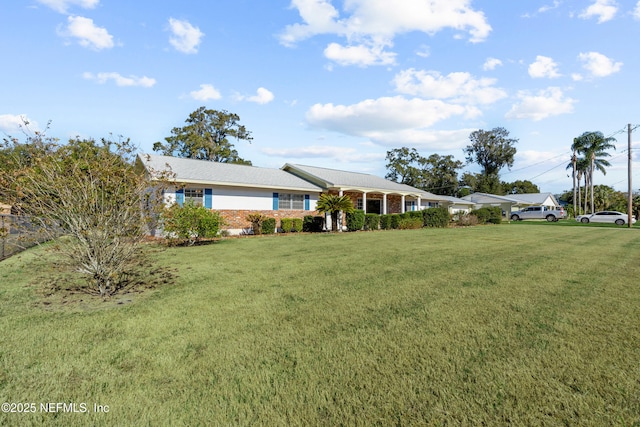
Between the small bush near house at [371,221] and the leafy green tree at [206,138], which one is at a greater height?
the leafy green tree at [206,138]

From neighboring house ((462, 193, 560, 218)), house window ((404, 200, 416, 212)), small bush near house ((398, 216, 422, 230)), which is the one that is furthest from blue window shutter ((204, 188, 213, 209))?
neighboring house ((462, 193, 560, 218))

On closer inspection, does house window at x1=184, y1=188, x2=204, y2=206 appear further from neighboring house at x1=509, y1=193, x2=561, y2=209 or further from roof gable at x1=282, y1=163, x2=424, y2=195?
neighboring house at x1=509, y1=193, x2=561, y2=209

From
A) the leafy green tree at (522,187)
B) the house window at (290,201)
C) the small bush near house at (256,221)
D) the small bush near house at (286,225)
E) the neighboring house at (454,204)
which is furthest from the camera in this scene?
the leafy green tree at (522,187)

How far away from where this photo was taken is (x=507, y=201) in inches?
1747

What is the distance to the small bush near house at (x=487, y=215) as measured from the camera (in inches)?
1144

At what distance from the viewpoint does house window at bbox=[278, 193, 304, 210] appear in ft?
67.6

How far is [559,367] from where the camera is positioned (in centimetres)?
303

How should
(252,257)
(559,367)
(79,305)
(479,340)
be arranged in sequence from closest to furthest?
(559,367) < (479,340) < (79,305) < (252,257)

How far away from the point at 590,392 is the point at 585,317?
2.18 m

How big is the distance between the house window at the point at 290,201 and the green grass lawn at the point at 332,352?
46.6 ft

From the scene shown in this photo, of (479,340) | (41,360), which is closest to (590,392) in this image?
(479,340)

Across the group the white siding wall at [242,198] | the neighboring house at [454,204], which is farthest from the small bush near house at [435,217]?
the white siding wall at [242,198]

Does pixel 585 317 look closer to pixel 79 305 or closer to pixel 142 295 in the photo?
pixel 142 295

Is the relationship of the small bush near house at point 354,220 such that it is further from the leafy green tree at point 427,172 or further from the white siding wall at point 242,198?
the leafy green tree at point 427,172
